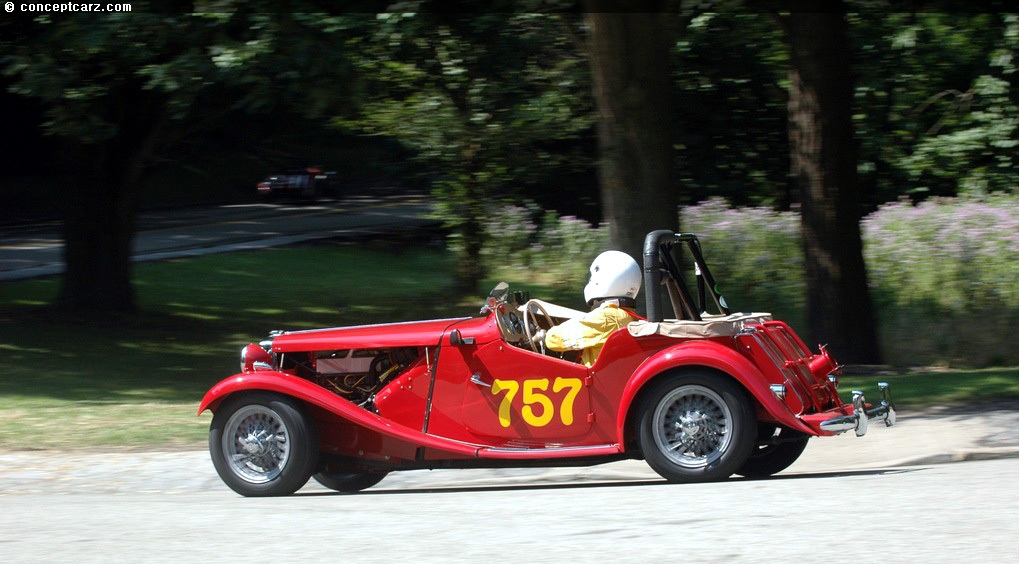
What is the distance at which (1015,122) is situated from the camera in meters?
22.4

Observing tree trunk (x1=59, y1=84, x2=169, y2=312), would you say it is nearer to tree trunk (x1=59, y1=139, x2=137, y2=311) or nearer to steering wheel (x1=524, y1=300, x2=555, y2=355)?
tree trunk (x1=59, y1=139, x2=137, y2=311)

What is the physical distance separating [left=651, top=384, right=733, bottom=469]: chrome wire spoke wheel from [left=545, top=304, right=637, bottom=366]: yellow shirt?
589 millimetres

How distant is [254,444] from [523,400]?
177 cm

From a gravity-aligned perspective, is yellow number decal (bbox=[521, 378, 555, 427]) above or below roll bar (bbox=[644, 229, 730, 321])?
below

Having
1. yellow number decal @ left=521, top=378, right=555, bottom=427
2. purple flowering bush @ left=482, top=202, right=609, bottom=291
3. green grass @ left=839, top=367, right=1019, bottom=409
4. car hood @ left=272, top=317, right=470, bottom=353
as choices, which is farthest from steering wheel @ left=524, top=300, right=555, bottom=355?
purple flowering bush @ left=482, top=202, right=609, bottom=291

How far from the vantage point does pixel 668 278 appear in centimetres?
820

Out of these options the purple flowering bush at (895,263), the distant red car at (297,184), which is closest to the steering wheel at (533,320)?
the purple flowering bush at (895,263)

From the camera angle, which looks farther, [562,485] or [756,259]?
[756,259]

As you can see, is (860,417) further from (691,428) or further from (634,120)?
(634,120)

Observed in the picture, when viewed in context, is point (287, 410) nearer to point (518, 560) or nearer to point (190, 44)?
point (518, 560)

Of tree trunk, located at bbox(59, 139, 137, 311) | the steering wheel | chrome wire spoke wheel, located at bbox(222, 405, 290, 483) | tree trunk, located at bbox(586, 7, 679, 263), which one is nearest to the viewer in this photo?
chrome wire spoke wheel, located at bbox(222, 405, 290, 483)

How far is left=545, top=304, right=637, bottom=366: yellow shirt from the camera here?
790cm

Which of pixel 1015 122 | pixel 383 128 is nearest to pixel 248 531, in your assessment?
pixel 383 128

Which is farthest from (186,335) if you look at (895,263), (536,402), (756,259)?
(536,402)
